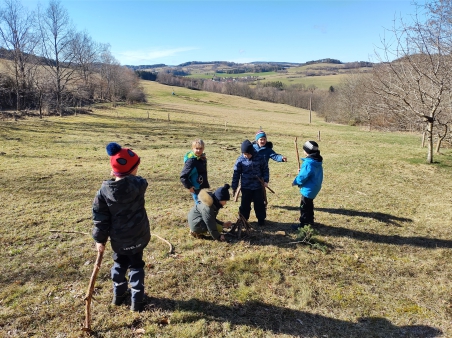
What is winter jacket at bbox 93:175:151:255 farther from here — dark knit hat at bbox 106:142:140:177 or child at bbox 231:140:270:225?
child at bbox 231:140:270:225

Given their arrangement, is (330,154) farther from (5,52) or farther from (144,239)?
(5,52)

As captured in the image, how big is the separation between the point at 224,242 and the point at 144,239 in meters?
2.38

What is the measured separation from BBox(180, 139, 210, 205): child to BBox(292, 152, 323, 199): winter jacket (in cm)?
207

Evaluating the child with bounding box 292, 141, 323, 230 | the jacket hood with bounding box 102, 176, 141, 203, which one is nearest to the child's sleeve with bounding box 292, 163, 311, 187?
the child with bounding box 292, 141, 323, 230

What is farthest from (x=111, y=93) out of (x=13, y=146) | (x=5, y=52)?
(x=13, y=146)

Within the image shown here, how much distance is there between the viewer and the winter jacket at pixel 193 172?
5828 mm

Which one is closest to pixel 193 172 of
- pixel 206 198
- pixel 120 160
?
pixel 206 198

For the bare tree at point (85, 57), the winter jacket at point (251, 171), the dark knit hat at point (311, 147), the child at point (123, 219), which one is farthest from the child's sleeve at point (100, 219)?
the bare tree at point (85, 57)

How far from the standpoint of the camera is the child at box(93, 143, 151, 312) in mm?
3684

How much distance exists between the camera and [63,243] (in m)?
6.00

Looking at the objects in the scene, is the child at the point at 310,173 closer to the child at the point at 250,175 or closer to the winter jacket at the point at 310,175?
the winter jacket at the point at 310,175

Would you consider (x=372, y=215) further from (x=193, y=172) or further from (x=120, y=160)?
(x=120, y=160)

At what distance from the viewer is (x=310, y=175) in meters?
6.07

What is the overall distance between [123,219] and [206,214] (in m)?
2.04
